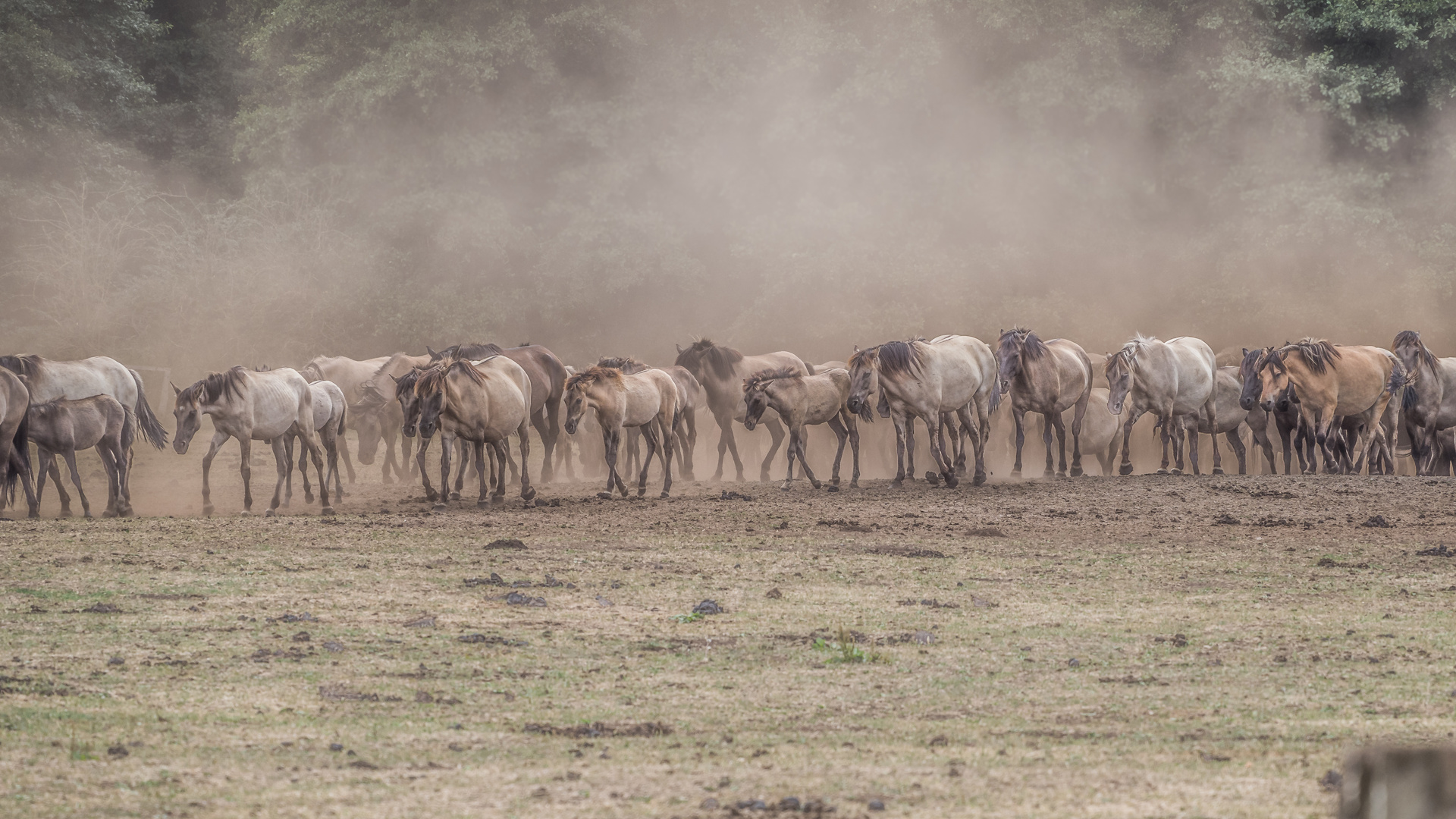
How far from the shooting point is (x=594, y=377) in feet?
58.7

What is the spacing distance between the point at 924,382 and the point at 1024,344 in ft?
5.76

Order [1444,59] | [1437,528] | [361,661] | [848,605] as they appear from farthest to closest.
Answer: [1444,59], [1437,528], [848,605], [361,661]

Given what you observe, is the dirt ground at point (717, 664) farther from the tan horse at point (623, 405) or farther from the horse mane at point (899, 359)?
the horse mane at point (899, 359)

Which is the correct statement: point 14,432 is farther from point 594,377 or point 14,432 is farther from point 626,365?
point 626,365

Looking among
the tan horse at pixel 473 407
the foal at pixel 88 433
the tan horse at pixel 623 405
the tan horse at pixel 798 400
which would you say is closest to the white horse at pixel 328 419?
the tan horse at pixel 473 407

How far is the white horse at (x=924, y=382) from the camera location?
60.1 ft

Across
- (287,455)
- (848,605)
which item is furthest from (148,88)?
(848,605)

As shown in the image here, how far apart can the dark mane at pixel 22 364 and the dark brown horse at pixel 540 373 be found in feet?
17.3

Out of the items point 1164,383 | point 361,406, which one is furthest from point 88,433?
point 1164,383

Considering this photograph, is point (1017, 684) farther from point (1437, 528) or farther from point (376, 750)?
point (1437, 528)

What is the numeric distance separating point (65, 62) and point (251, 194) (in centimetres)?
543

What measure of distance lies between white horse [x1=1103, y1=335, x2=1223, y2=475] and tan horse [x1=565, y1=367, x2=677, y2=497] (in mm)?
6315

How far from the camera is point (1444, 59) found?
33.1m

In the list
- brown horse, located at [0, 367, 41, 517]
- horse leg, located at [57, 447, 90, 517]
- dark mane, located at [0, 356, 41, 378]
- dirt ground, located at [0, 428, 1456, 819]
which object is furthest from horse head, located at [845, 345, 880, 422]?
dark mane, located at [0, 356, 41, 378]
